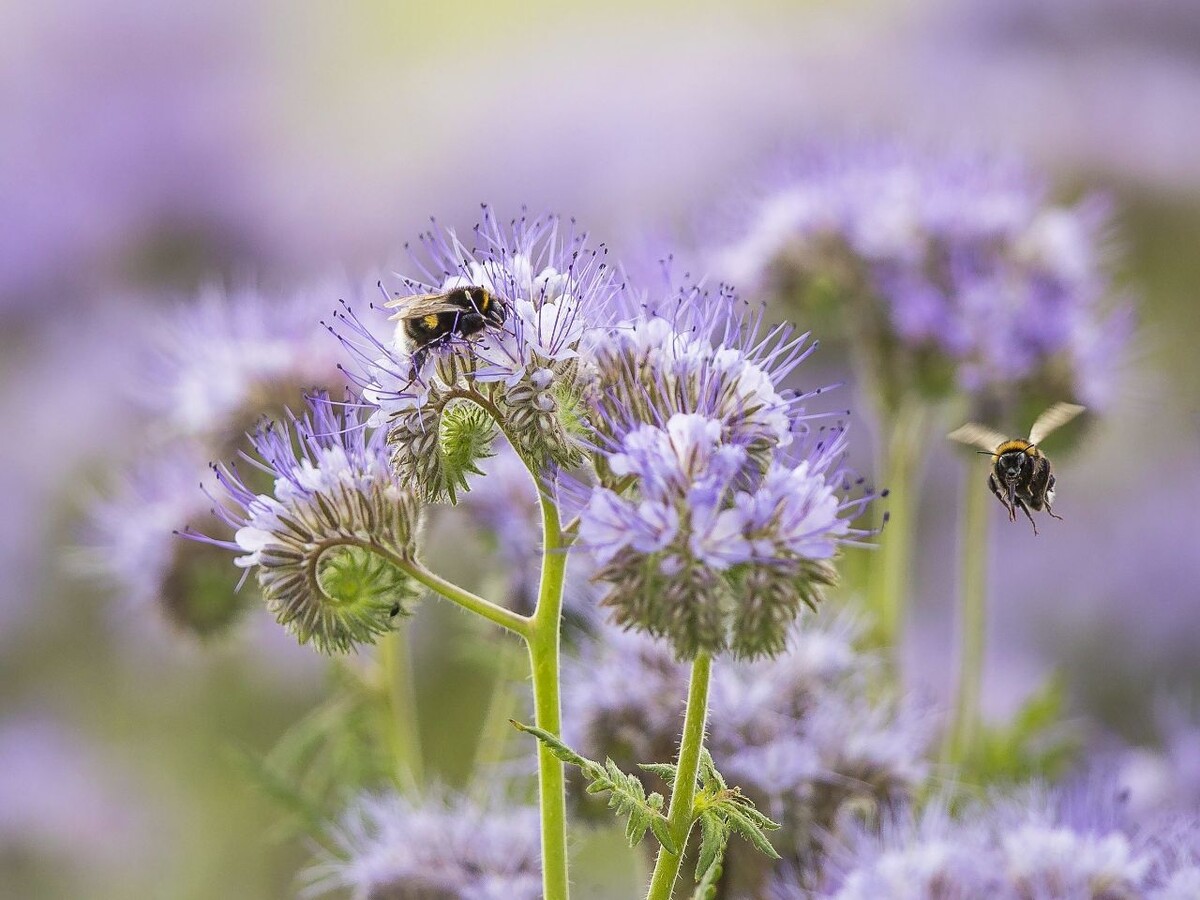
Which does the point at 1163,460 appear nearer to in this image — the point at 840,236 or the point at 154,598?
the point at 840,236

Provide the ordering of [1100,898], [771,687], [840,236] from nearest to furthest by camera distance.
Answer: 1. [1100,898]
2. [771,687]
3. [840,236]

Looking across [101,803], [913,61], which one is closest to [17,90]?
[101,803]

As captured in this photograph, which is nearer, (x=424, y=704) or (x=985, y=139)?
(x=424, y=704)

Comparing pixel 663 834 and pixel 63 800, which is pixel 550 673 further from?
pixel 63 800

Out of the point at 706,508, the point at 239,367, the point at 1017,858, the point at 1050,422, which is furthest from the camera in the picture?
the point at 239,367

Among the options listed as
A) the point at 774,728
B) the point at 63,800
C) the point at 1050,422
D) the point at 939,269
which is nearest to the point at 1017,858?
the point at 774,728

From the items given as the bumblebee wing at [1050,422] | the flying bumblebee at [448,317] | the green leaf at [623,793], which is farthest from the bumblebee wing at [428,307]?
the bumblebee wing at [1050,422]

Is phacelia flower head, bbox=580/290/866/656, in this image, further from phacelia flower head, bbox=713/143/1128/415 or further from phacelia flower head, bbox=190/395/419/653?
phacelia flower head, bbox=713/143/1128/415

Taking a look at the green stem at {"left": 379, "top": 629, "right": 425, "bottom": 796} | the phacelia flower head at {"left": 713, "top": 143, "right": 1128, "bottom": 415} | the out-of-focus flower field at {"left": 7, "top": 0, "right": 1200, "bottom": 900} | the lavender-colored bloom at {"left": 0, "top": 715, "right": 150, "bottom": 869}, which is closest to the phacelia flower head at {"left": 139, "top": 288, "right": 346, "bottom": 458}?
the out-of-focus flower field at {"left": 7, "top": 0, "right": 1200, "bottom": 900}
